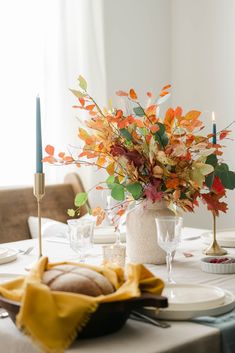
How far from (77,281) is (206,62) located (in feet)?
10.8

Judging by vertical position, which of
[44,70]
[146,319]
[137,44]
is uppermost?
[137,44]

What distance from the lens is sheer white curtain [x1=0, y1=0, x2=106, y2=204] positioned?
3645mm

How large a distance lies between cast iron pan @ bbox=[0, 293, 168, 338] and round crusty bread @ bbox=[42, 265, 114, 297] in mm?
66

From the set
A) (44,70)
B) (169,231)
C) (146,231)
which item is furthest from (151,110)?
(44,70)

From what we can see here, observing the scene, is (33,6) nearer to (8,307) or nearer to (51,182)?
(51,182)

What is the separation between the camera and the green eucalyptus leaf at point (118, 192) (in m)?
1.90

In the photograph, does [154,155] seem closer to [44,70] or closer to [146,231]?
[146,231]

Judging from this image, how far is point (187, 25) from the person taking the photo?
4.46 m

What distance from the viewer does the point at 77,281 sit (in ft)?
4.12

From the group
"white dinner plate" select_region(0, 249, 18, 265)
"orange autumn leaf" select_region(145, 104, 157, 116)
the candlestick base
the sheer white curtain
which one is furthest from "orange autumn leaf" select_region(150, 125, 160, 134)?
the sheer white curtain

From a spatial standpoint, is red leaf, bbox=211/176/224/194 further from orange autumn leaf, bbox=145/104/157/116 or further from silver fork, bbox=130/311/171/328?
silver fork, bbox=130/311/171/328

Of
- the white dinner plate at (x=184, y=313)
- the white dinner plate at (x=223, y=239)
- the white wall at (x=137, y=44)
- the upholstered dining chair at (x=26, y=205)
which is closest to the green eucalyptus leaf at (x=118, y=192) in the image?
the white dinner plate at (x=223, y=239)

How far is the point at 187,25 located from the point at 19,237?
6.66 feet

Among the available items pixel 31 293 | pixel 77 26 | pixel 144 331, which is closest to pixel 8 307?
pixel 31 293
